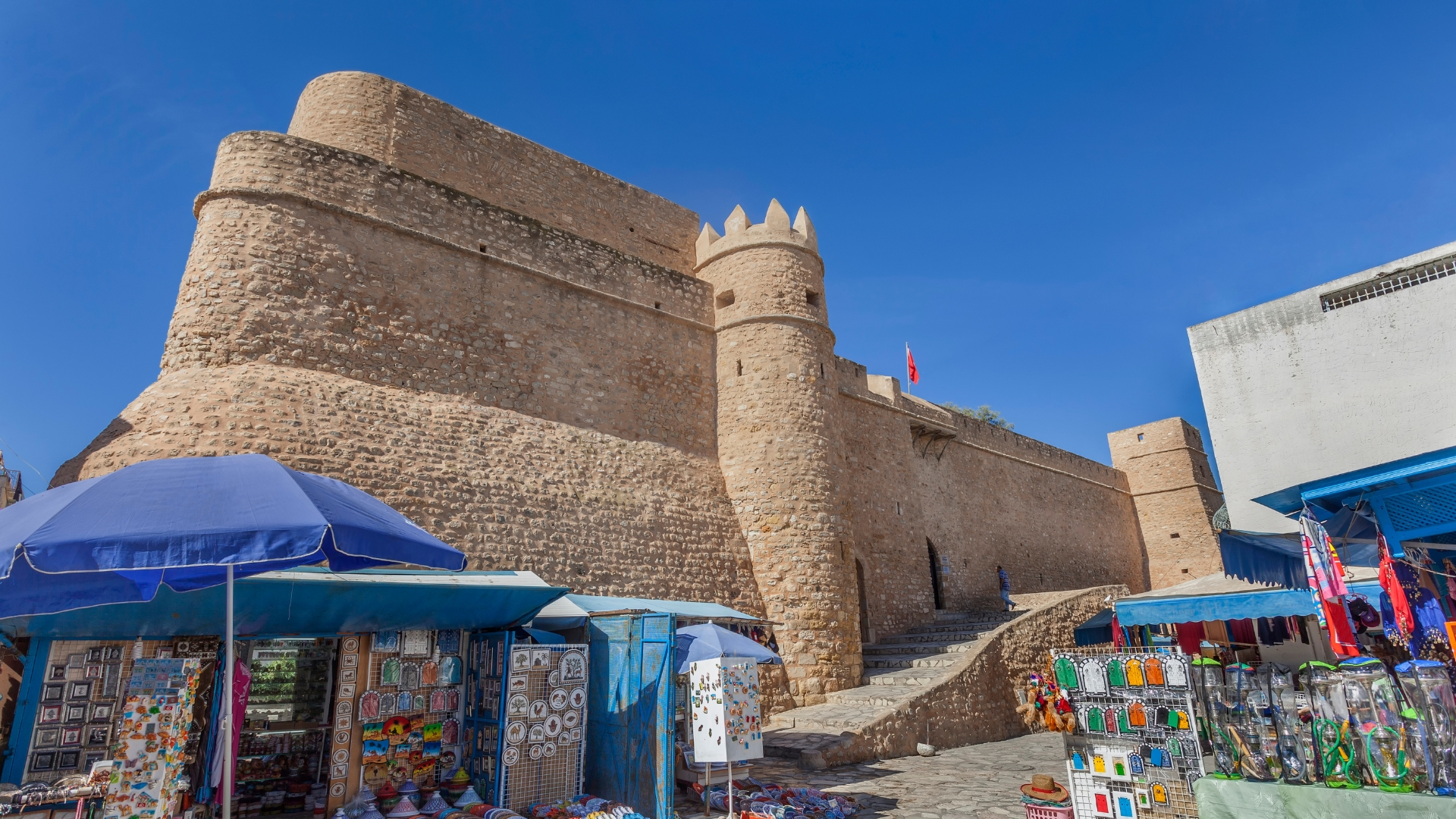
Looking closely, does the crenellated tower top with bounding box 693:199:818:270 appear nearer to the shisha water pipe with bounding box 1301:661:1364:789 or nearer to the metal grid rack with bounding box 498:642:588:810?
the metal grid rack with bounding box 498:642:588:810

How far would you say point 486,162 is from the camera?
13.2 meters

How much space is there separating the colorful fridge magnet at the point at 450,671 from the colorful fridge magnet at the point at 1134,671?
5230 mm

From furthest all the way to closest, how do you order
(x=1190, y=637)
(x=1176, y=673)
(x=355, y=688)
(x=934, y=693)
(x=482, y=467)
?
1. (x=934, y=693)
2. (x=482, y=467)
3. (x=1190, y=637)
4. (x=355, y=688)
5. (x=1176, y=673)

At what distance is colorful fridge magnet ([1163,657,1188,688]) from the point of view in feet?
17.0

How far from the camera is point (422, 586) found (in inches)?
224

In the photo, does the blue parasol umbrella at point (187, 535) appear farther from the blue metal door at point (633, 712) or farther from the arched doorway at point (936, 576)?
the arched doorway at point (936, 576)

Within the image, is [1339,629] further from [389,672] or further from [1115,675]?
[389,672]

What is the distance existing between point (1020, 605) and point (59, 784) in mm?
15723

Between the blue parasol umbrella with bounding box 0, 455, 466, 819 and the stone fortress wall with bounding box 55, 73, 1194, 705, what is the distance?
3.75 metres

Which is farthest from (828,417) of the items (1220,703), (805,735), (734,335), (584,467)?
(1220,703)

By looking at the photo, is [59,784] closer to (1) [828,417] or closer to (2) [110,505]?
(2) [110,505]

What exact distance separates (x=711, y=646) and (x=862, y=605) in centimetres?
774

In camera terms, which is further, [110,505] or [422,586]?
[422,586]

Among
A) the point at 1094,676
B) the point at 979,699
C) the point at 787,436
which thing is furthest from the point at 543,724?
the point at 979,699
